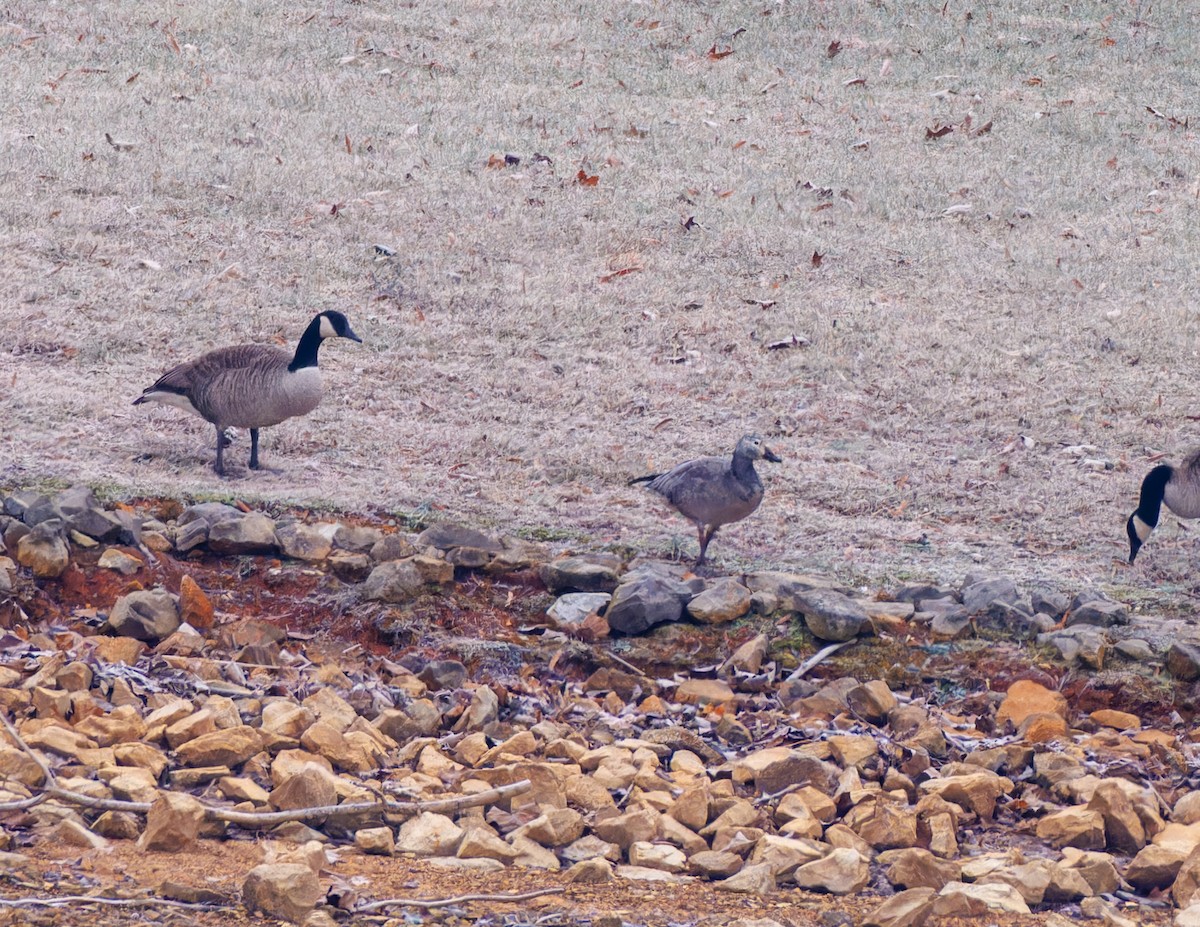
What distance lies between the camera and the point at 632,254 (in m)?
13.3

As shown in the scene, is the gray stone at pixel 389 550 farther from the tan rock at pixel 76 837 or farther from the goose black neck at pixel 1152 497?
the goose black neck at pixel 1152 497

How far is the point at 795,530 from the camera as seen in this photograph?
27.9 feet

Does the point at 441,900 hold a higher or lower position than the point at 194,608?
lower

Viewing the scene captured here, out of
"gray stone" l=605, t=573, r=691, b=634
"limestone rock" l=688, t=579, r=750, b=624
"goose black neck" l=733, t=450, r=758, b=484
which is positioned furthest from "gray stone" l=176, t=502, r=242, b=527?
"goose black neck" l=733, t=450, r=758, b=484

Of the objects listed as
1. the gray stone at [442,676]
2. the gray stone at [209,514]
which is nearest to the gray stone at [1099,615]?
the gray stone at [442,676]

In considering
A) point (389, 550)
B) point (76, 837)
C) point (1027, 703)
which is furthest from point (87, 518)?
point (1027, 703)

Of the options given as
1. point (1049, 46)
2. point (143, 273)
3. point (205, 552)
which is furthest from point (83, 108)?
point (1049, 46)

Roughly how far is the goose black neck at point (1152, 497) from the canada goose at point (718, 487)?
7.26 feet

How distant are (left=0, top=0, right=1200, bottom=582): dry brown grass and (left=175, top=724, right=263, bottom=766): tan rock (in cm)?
334

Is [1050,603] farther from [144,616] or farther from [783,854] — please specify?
[144,616]

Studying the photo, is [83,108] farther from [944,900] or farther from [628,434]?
[944,900]

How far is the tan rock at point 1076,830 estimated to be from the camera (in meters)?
5.04

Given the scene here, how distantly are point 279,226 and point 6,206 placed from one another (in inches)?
92.1

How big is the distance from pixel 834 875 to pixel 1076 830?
3.41 ft
